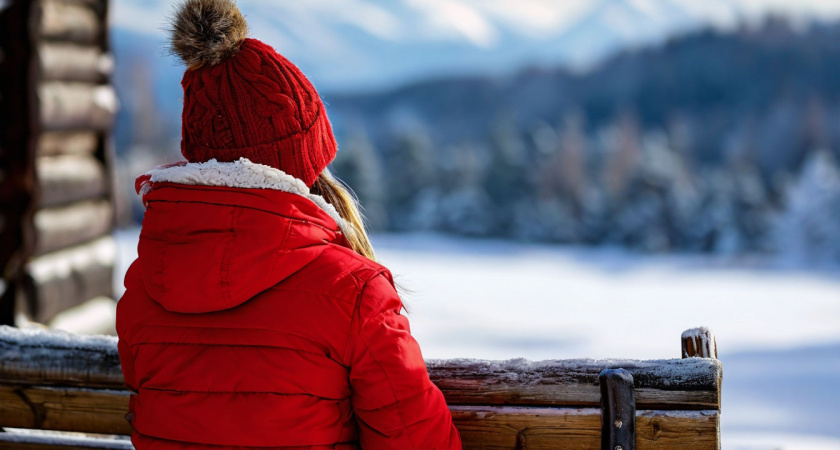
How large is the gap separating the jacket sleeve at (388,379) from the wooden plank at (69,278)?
293cm

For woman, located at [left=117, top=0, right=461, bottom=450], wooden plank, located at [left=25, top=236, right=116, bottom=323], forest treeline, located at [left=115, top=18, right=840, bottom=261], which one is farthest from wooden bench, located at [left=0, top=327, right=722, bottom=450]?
forest treeline, located at [left=115, top=18, right=840, bottom=261]

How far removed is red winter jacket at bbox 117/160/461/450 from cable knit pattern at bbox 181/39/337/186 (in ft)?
0.21

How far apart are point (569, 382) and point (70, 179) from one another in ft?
11.0

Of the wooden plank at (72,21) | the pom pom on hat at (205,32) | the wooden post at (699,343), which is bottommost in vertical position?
the wooden post at (699,343)

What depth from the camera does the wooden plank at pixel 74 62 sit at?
3652 mm

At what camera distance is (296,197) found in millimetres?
1221

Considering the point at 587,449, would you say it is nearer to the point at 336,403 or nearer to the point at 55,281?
the point at 336,403

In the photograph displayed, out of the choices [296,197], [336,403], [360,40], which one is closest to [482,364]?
[336,403]

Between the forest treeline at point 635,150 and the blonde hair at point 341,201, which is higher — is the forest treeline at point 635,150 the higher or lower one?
the higher one

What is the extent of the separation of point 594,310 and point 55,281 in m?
6.29

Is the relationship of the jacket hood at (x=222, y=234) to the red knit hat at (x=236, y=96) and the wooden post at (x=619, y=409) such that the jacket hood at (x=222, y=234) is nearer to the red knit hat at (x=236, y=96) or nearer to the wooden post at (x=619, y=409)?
the red knit hat at (x=236, y=96)

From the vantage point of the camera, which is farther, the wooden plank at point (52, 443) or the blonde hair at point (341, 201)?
the wooden plank at point (52, 443)

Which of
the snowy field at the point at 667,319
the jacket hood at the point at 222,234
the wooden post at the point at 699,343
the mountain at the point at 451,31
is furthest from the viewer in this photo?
the mountain at the point at 451,31

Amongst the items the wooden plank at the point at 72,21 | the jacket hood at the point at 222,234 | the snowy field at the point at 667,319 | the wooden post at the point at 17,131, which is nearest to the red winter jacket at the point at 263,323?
the jacket hood at the point at 222,234
